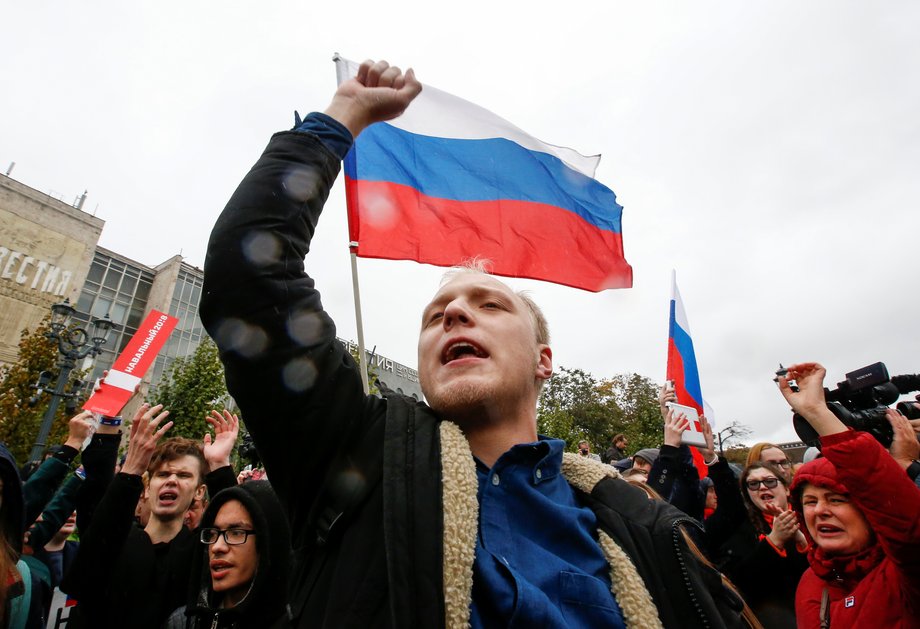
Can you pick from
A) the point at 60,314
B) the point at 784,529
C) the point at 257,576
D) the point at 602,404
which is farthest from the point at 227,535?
the point at 602,404

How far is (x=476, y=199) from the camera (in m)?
4.68

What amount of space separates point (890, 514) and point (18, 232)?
1663 inches

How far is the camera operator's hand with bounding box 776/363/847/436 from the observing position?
2.52m

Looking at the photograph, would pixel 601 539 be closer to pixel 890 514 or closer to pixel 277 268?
pixel 277 268

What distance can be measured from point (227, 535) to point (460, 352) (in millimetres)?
2001

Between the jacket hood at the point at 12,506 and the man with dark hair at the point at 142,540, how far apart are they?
33 cm

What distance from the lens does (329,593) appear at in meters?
1.22

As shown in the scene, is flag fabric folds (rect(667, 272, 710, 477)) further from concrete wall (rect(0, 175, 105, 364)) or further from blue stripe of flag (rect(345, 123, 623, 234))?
concrete wall (rect(0, 175, 105, 364))

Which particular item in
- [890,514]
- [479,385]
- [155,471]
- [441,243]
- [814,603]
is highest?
[441,243]

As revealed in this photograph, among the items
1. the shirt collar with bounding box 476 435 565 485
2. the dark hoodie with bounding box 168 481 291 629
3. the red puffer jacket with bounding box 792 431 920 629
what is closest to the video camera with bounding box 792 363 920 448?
the red puffer jacket with bounding box 792 431 920 629

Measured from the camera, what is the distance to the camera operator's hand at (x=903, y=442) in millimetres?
3203

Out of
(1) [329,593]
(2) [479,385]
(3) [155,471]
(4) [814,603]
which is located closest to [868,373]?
(4) [814,603]

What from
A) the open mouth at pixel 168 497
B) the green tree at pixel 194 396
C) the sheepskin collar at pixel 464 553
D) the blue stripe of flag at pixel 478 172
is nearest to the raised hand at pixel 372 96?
the sheepskin collar at pixel 464 553

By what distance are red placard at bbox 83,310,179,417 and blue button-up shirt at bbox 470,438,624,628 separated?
3.55m
